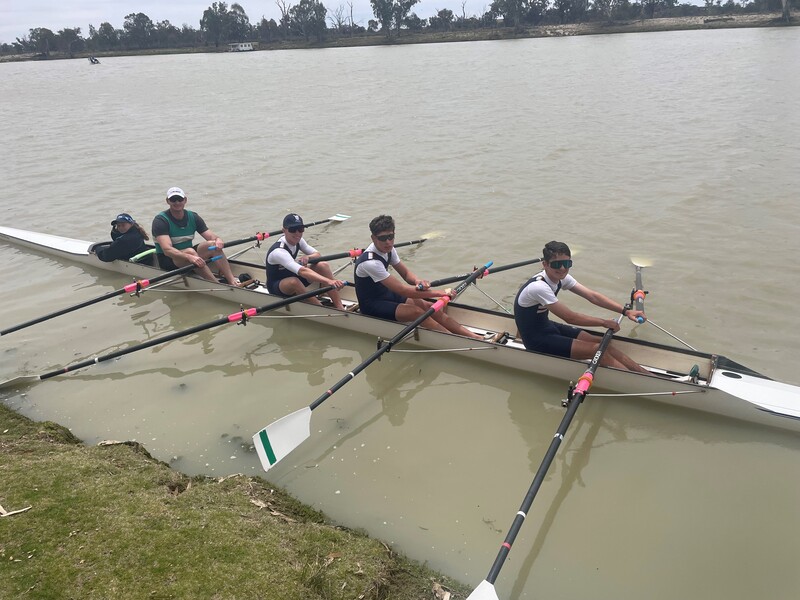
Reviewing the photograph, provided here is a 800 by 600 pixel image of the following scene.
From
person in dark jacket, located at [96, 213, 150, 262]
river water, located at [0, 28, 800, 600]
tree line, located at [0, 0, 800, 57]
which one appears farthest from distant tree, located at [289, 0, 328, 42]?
person in dark jacket, located at [96, 213, 150, 262]

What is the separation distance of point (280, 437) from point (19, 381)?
4.71 m

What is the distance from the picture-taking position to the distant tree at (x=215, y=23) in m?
116

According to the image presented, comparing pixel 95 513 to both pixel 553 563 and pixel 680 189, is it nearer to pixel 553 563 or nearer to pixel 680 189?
pixel 553 563

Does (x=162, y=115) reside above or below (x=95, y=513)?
above

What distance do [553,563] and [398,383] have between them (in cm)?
331

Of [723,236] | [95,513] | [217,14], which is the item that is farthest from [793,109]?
[217,14]

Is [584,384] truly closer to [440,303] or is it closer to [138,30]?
[440,303]

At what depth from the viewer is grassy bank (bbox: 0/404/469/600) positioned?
3.61m

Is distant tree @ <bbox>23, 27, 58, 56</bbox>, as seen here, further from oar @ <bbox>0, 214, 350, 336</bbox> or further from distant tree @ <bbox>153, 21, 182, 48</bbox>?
oar @ <bbox>0, 214, 350, 336</bbox>

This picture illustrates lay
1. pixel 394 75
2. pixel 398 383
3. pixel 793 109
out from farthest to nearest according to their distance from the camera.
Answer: pixel 394 75 → pixel 793 109 → pixel 398 383

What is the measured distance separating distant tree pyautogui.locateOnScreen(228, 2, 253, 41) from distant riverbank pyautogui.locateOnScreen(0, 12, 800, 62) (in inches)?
191

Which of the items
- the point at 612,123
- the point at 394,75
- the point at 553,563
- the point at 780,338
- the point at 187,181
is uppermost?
the point at 394,75

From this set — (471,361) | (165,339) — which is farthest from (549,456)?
(165,339)

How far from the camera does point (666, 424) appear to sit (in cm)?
625
